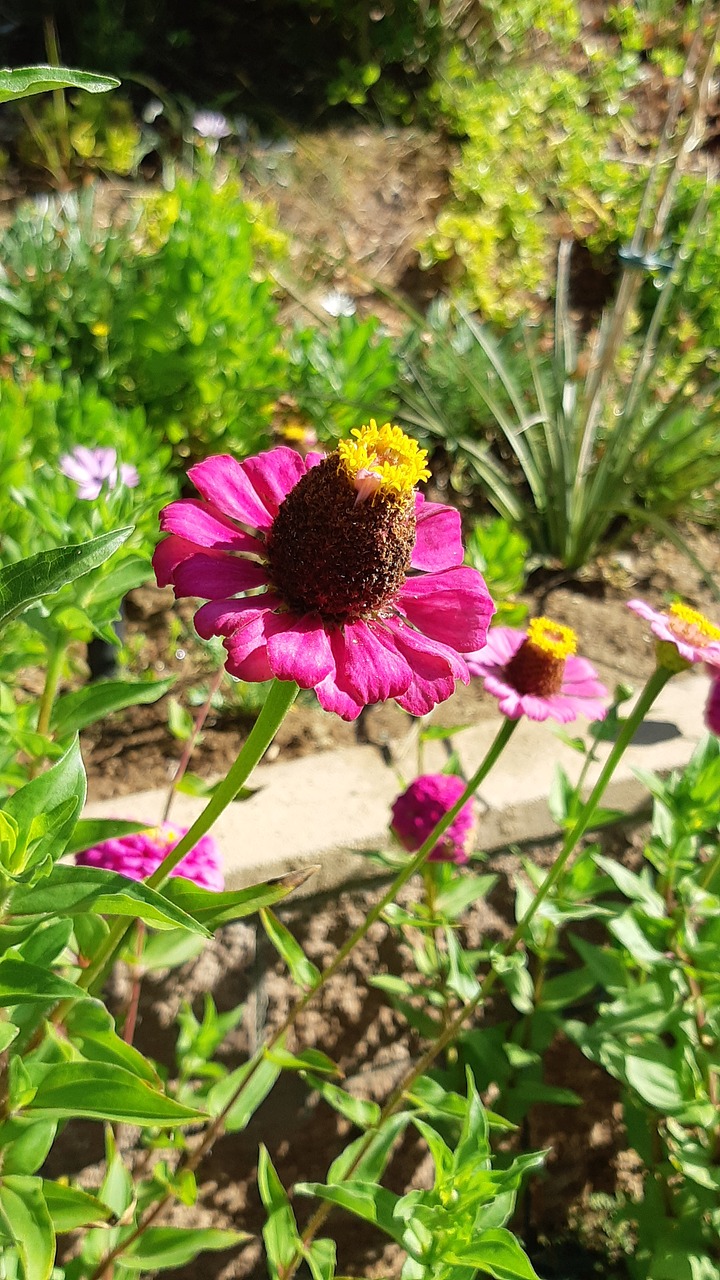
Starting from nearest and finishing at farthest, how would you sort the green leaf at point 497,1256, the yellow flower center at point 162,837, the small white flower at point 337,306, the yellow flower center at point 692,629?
the green leaf at point 497,1256 < the yellow flower center at point 692,629 < the yellow flower center at point 162,837 < the small white flower at point 337,306

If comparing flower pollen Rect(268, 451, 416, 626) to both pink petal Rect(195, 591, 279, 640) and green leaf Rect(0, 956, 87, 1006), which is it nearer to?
pink petal Rect(195, 591, 279, 640)

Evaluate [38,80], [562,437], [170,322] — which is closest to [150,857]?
[38,80]

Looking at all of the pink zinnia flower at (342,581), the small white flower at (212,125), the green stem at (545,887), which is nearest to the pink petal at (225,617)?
the pink zinnia flower at (342,581)

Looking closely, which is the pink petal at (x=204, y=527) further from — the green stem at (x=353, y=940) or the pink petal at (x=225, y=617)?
the green stem at (x=353, y=940)

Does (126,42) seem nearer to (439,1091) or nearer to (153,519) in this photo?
(153,519)

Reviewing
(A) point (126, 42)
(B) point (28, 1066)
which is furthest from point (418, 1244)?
(A) point (126, 42)

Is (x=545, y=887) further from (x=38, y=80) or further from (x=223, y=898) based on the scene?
(x=38, y=80)

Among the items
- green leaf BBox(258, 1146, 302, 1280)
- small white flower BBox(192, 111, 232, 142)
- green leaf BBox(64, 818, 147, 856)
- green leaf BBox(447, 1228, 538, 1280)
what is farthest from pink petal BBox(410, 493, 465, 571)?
small white flower BBox(192, 111, 232, 142)
